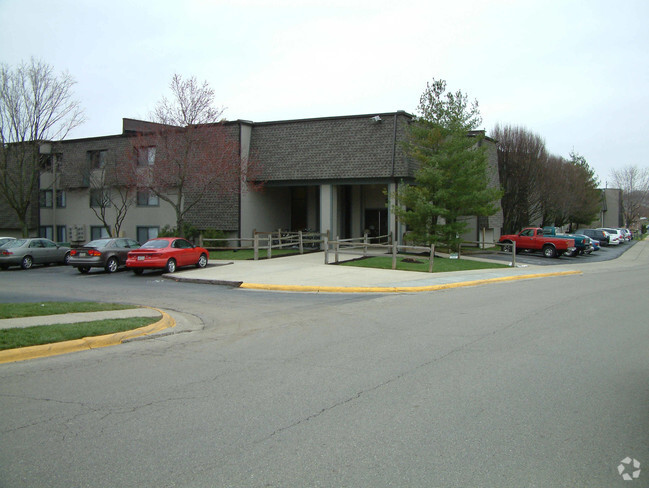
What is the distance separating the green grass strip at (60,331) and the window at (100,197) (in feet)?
80.1

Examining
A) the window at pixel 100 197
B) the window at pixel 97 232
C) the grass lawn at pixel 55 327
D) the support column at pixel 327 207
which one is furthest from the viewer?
the window at pixel 97 232

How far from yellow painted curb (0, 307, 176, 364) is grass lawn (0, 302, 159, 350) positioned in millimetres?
130

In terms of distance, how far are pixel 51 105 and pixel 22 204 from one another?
621cm

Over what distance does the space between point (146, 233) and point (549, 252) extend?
24.3m

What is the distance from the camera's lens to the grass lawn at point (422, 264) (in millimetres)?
22070

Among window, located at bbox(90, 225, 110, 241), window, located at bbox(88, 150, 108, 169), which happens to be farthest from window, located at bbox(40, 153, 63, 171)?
window, located at bbox(90, 225, 110, 241)

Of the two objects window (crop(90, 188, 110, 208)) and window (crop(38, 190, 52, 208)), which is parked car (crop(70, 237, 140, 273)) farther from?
window (crop(38, 190, 52, 208))

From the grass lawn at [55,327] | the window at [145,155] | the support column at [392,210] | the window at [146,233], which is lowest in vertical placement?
the grass lawn at [55,327]

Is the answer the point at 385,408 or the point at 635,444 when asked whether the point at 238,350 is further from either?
the point at 635,444

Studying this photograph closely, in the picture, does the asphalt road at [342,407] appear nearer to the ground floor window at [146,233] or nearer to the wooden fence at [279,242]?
the wooden fence at [279,242]

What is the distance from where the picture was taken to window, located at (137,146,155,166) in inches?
1145

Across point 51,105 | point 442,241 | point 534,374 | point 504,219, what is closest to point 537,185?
point 504,219

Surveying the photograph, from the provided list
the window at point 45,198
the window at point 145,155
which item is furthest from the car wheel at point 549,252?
the window at point 45,198

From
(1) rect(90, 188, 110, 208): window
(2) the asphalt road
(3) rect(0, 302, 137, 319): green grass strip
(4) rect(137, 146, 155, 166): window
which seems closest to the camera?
(2) the asphalt road
